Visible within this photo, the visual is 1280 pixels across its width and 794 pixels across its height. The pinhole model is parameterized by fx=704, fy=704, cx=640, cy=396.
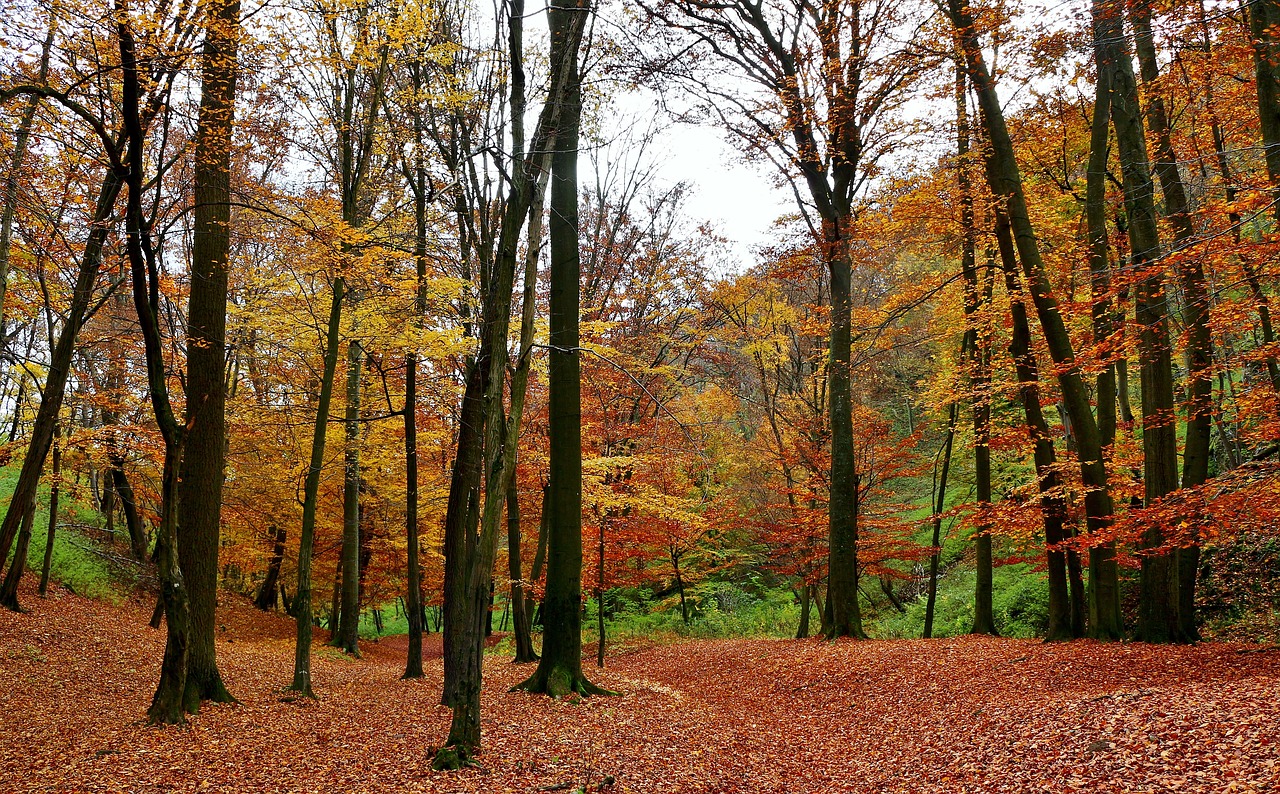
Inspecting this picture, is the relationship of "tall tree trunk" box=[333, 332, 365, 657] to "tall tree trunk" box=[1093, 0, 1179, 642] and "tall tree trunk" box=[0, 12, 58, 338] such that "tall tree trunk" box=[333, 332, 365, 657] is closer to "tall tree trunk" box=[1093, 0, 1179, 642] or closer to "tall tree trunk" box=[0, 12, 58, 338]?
"tall tree trunk" box=[0, 12, 58, 338]

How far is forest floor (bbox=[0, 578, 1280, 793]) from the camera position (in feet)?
16.8

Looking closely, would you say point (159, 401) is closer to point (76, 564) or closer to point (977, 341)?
point (977, 341)

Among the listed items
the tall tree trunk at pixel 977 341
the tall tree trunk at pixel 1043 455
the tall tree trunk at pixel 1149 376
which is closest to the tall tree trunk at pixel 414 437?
the tall tree trunk at pixel 977 341

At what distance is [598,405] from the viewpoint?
672 inches

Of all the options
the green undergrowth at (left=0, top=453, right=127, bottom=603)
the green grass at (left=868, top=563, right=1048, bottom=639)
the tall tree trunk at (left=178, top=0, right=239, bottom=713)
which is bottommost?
the green grass at (left=868, top=563, right=1048, bottom=639)

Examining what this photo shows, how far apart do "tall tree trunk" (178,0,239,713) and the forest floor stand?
2.88ft

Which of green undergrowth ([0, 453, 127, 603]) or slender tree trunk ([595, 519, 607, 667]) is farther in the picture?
green undergrowth ([0, 453, 127, 603])

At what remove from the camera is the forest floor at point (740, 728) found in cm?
→ 512

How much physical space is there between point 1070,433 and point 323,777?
11.5 metres

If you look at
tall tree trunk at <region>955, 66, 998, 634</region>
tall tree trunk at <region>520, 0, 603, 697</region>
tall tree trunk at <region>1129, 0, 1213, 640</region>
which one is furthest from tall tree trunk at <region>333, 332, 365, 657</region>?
tall tree trunk at <region>1129, 0, 1213, 640</region>

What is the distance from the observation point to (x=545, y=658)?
8992mm

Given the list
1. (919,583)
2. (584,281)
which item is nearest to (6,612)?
(584,281)

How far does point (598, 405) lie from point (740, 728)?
9.85 m

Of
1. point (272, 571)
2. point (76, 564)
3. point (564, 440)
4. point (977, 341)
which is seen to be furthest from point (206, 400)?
point (272, 571)
